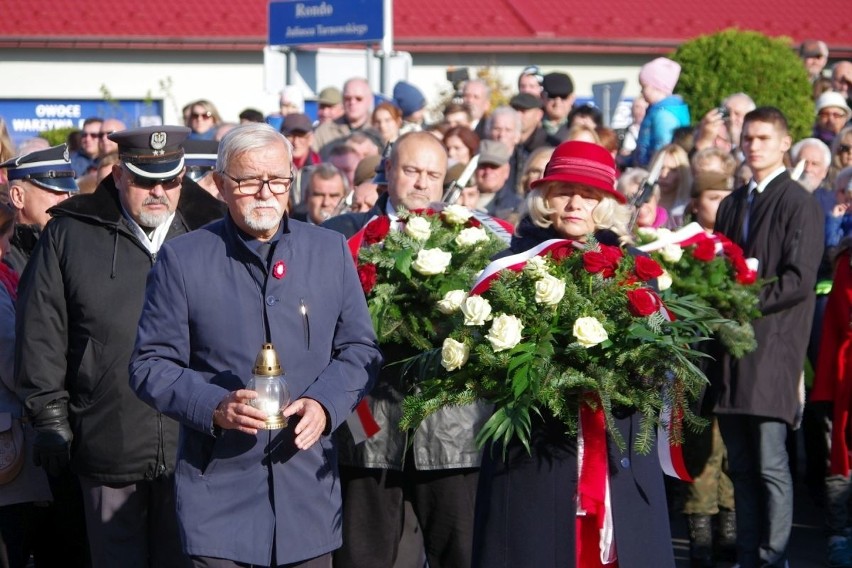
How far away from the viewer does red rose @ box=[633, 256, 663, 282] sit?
16.7 feet

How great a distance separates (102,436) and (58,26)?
25.5 m

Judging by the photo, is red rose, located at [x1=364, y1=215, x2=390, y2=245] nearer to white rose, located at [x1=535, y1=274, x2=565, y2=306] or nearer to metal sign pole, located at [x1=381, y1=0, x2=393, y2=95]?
white rose, located at [x1=535, y1=274, x2=565, y2=306]

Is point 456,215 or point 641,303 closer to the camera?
point 641,303

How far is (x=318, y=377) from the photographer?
4.84 metres

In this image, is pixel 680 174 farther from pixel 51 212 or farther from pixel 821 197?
pixel 51 212

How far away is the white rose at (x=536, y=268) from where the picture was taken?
16.6 ft

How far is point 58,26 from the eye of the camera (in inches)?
1182

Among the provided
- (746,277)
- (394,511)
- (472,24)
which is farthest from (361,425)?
(472,24)

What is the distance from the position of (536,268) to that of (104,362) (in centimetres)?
213

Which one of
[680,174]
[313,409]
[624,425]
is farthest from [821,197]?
[313,409]

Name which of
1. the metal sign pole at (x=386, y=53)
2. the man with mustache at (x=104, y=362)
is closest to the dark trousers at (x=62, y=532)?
the man with mustache at (x=104, y=362)

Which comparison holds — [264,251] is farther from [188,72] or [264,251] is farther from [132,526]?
[188,72]

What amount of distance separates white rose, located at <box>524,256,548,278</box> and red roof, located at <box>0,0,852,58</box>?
25.2 meters

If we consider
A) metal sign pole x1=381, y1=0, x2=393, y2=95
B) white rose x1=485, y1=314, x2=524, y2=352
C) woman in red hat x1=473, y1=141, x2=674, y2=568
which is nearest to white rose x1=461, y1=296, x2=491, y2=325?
white rose x1=485, y1=314, x2=524, y2=352
